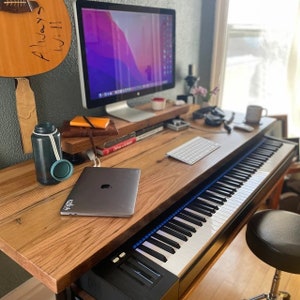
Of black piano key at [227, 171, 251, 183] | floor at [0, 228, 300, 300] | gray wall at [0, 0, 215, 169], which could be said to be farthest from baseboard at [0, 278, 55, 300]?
black piano key at [227, 171, 251, 183]

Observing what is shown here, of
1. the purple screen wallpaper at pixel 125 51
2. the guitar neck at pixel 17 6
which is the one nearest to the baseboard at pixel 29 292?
the purple screen wallpaper at pixel 125 51

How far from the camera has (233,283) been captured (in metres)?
1.56

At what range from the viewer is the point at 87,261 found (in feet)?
2.17

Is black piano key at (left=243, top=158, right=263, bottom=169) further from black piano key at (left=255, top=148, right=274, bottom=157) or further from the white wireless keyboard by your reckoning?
the white wireless keyboard

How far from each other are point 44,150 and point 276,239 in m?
0.89

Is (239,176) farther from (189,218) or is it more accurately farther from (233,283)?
(233,283)

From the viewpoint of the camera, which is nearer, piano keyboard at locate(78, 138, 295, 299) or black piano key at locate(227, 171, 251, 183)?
piano keyboard at locate(78, 138, 295, 299)

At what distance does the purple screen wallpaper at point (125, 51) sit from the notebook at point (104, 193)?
355 mm

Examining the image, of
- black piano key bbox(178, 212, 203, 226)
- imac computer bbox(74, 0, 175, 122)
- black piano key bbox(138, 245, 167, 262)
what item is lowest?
black piano key bbox(178, 212, 203, 226)

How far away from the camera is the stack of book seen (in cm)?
118

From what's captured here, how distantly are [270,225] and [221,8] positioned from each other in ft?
4.90

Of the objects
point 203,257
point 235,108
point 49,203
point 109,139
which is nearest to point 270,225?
point 203,257

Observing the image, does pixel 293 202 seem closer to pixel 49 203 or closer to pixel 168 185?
pixel 168 185

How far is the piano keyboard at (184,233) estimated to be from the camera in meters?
0.74
